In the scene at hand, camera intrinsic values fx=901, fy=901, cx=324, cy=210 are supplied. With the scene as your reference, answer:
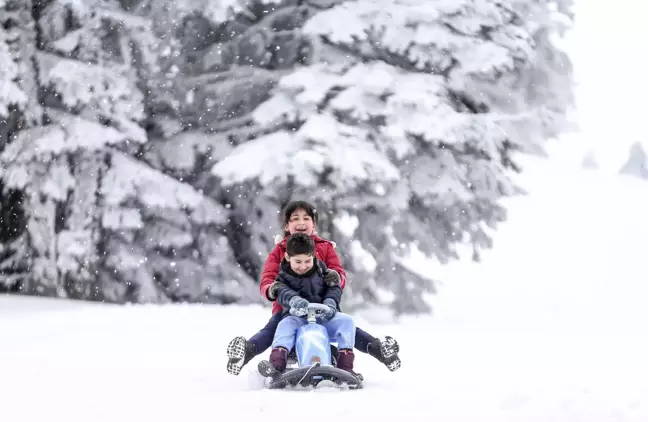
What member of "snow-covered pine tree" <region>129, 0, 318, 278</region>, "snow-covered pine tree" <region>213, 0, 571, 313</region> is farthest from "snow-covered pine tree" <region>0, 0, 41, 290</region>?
"snow-covered pine tree" <region>213, 0, 571, 313</region>

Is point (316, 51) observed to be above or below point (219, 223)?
above

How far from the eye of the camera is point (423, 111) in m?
12.3

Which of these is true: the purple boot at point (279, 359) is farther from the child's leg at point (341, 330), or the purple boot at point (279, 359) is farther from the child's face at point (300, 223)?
the child's face at point (300, 223)

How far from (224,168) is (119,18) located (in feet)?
10.9

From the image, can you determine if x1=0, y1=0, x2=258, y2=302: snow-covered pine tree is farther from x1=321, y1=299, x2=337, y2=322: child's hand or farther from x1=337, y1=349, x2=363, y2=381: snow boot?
x1=337, y1=349, x2=363, y2=381: snow boot

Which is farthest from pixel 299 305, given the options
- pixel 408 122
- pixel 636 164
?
pixel 636 164

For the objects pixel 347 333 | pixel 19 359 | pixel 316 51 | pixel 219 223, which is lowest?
pixel 19 359

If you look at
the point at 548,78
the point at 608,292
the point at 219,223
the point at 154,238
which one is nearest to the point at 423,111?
the point at 548,78

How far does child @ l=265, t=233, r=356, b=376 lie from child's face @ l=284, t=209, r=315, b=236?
12.3 inches

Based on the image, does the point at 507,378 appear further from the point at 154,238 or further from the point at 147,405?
the point at 154,238

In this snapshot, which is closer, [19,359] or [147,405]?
[147,405]

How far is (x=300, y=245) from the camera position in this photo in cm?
635

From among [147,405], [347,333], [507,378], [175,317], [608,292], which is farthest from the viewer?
[608,292]

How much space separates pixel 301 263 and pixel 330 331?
526 mm
